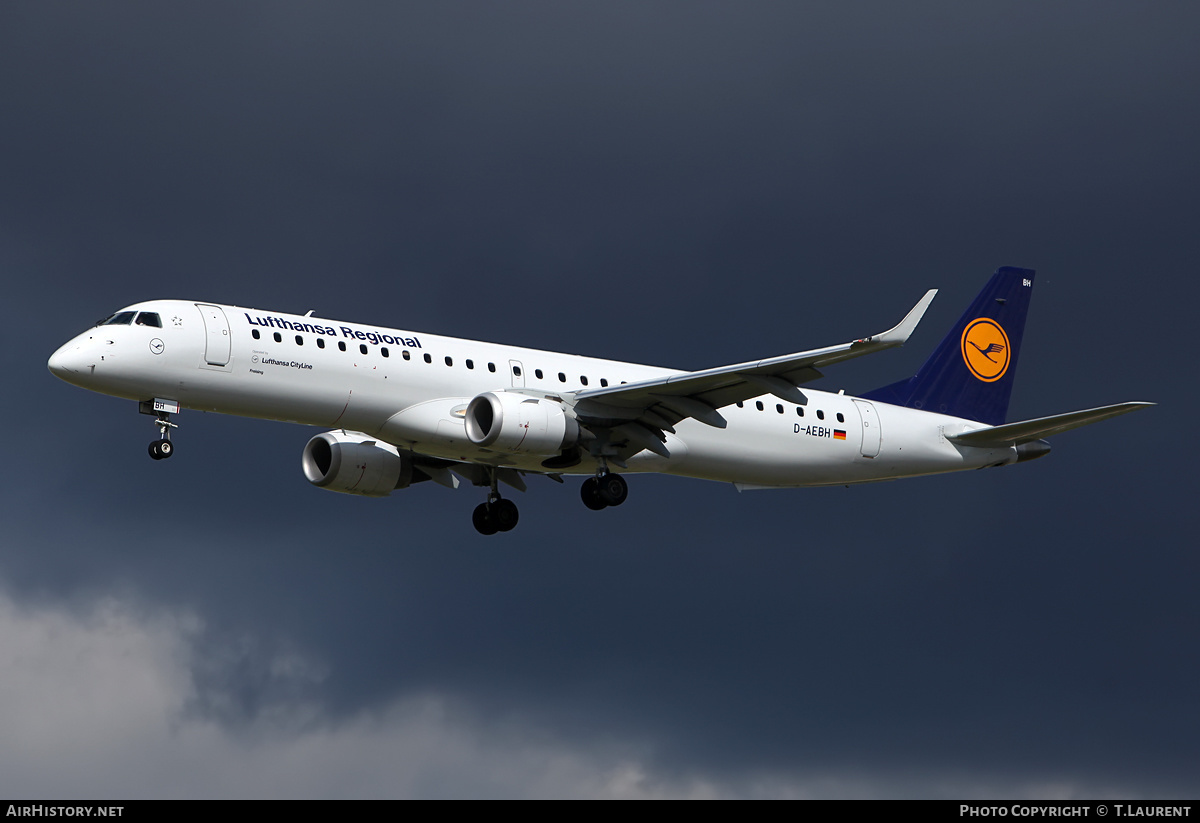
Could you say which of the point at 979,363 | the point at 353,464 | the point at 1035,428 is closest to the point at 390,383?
the point at 353,464

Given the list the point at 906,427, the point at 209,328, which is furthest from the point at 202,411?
the point at 906,427

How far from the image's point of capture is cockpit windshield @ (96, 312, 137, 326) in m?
36.0

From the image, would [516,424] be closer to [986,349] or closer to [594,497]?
[594,497]

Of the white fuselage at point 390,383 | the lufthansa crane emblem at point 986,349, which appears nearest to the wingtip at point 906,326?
the white fuselage at point 390,383

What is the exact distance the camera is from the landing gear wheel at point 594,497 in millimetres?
40094

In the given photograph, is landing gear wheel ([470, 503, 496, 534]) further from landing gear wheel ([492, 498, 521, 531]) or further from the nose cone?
the nose cone

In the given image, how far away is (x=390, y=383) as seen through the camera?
Result: 37.3 metres

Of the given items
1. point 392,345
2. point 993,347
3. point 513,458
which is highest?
point 993,347

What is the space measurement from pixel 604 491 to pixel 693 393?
3550mm

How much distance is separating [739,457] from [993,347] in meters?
11.5

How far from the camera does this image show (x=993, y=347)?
A: 49125 mm
